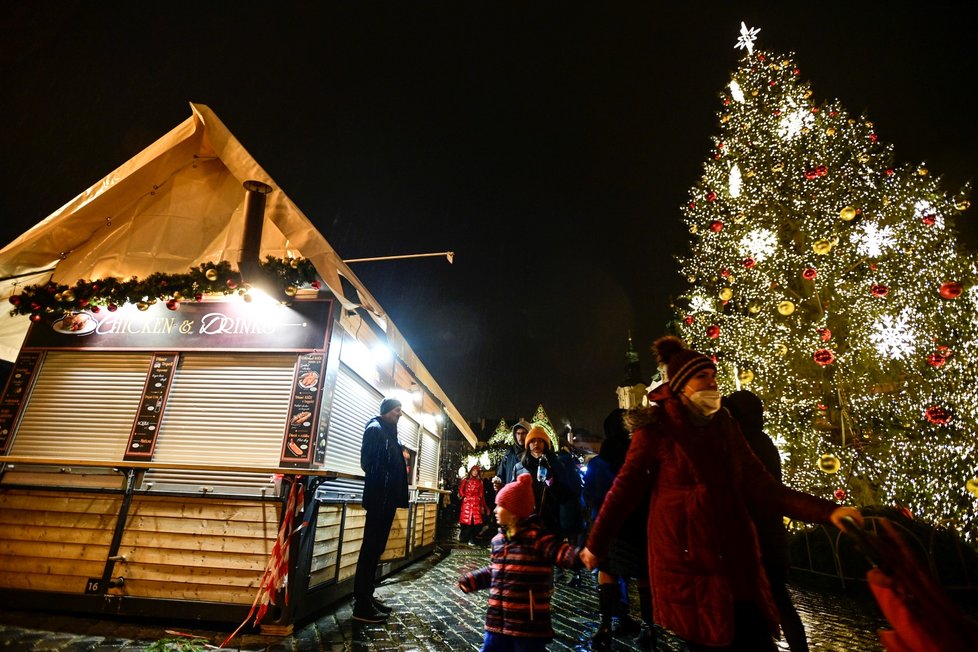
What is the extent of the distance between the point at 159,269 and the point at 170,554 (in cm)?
356

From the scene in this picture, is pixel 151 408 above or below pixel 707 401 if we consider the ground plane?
above

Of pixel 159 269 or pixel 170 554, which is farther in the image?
pixel 159 269

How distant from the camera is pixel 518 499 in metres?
3.13

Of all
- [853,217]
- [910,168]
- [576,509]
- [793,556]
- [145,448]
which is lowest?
[793,556]

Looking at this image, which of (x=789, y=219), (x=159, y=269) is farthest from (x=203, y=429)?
(x=789, y=219)

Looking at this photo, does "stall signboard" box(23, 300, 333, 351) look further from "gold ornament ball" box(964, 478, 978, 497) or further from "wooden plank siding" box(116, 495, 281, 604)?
"gold ornament ball" box(964, 478, 978, 497)

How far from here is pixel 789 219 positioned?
10242mm

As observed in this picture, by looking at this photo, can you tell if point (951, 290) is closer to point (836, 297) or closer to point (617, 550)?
point (836, 297)

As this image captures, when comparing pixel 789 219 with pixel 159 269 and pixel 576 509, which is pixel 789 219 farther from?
pixel 159 269

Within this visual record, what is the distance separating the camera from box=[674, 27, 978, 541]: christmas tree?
7211 millimetres

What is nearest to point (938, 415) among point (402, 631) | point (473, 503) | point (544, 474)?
point (544, 474)

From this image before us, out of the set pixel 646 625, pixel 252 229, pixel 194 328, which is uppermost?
pixel 252 229

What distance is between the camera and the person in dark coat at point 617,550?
3465 mm

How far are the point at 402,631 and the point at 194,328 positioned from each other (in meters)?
4.60
